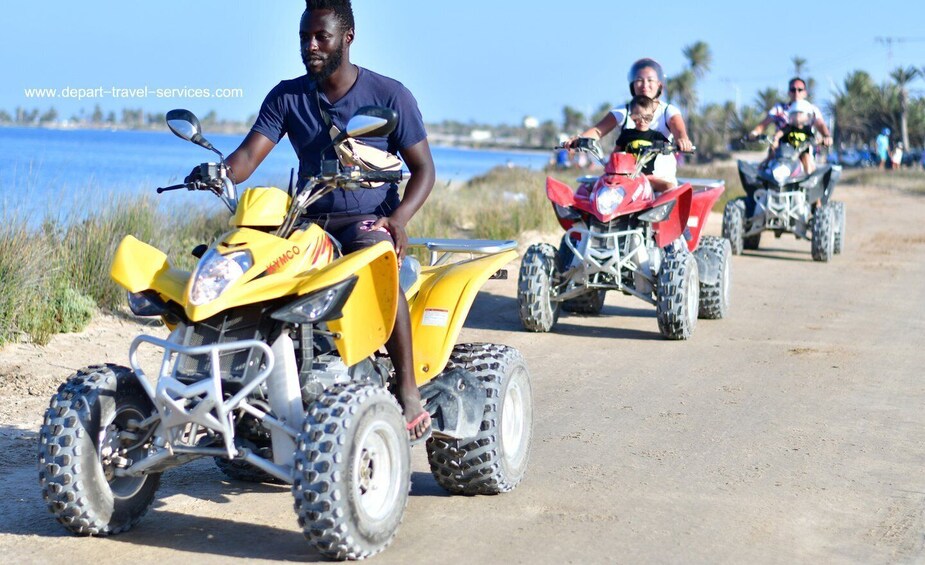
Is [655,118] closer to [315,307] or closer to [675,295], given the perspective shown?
[675,295]

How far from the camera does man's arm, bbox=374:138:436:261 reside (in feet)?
17.2

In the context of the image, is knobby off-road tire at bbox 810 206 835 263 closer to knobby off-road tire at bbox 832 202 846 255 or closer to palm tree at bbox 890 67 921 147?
knobby off-road tire at bbox 832 202 846 255

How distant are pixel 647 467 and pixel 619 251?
4.26m

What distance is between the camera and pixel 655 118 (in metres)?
10.9

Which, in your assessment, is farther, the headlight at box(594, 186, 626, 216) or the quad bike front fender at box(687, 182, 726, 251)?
the quad bike front fender at box(687, 182, 726, 251)

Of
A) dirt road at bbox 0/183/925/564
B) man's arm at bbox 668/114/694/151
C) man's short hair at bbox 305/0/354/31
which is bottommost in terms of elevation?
dirt road at bbox 0/183/925/564

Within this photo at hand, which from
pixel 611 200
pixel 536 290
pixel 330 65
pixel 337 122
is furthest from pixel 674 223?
pixel 330 65

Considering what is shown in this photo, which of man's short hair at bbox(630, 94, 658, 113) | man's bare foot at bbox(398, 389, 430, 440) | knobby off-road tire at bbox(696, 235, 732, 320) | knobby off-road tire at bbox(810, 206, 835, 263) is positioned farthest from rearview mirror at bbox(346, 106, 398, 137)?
knobby off-road tire at bbox(810, 206, 835, 263)

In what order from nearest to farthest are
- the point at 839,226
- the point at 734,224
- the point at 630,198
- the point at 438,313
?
the point at 438,313 → the point at 630,198 → the point at 734,224 → the point at 839,226

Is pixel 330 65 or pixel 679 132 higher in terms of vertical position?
pixel 330 65

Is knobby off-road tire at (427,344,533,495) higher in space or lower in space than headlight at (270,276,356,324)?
lower

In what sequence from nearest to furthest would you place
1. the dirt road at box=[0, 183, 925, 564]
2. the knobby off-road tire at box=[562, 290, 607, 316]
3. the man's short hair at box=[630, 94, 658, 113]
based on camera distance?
1. the dirt road at box=[0, 183, 925, 564]
2. the man's short hair at box=[630, 94, 658, 113]
3. the knobby off-road tire at box=[562, 290, 607, 316]

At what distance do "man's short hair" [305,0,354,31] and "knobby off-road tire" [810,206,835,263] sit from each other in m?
12.6

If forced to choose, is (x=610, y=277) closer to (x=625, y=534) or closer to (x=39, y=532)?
(x=625, y=534)
